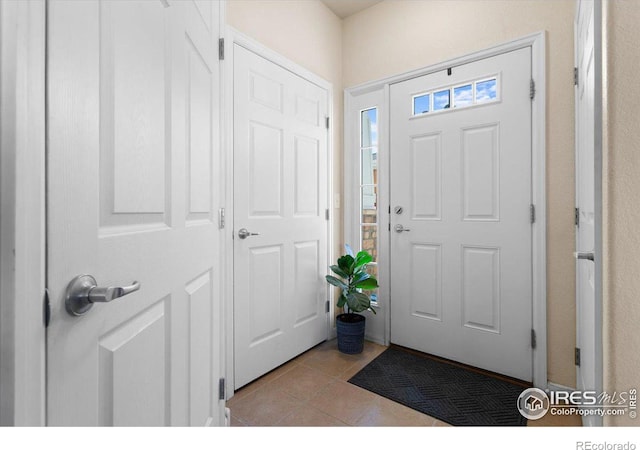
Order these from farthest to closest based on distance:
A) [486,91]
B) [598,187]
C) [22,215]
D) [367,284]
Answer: [367,284] < [486,91] < [598,187] < [22,215]

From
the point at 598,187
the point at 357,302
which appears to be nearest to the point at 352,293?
the point at 357,302

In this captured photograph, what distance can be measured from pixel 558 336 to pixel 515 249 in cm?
54

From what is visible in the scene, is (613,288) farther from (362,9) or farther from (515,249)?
(362,9)

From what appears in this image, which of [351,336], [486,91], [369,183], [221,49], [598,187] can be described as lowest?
[351,336]

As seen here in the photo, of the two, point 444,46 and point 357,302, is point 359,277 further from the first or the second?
point 444,46

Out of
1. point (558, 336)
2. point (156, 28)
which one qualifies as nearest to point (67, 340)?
point (156, 28)

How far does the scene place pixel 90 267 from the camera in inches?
23.6

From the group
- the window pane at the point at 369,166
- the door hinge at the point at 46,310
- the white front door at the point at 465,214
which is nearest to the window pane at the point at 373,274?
the white front door at the point at 465,214

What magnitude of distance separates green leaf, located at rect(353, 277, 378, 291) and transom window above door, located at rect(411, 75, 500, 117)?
1268mm

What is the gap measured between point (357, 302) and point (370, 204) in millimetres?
812

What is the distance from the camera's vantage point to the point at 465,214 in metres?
2.11

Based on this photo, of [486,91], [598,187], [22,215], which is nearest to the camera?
[22,215]

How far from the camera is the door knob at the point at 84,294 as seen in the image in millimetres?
551

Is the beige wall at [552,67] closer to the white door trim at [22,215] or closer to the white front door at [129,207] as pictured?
the white front door at [129,207]
